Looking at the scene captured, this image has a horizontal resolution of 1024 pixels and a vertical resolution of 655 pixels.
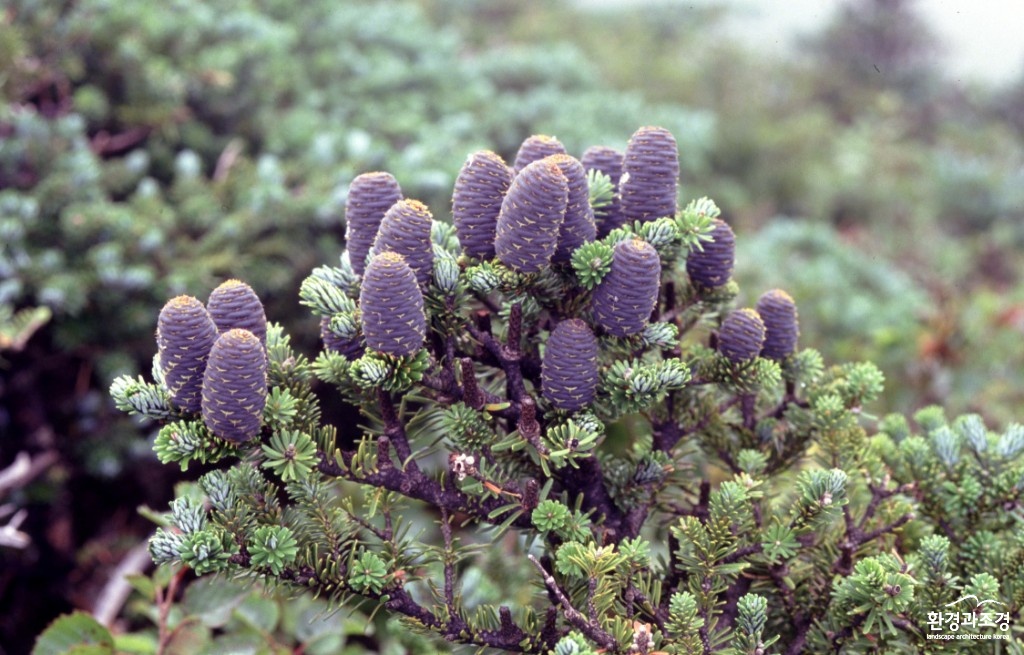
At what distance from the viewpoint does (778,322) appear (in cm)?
113

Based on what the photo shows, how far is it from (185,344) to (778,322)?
769 millimetres

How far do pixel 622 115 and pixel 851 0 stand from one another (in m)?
4.51

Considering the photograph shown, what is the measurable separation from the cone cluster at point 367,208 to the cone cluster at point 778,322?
21.0 inches

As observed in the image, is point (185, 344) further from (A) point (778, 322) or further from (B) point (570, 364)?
(A) point (778, 322)

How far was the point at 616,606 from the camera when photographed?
96 cm

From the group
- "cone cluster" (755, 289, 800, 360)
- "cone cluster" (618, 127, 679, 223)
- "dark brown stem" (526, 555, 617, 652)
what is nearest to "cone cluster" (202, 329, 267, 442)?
"dark brown stem" (526, 555, 617, 652)

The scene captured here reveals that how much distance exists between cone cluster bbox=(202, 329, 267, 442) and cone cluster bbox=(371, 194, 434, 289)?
0.19 metres

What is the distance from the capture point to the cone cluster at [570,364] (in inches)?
36.9

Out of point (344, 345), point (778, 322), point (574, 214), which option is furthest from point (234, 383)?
point (778, 322)

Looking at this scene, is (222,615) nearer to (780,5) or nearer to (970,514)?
(970,514)

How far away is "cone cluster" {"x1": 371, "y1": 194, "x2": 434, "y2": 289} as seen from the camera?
941 millimetres

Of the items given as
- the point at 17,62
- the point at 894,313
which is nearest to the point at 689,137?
the point at 894,313

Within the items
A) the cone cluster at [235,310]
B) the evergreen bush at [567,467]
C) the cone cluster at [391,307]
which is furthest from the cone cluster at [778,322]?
the cone cluster at [235,310]

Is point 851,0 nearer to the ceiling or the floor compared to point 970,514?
nearer to the ceiling
